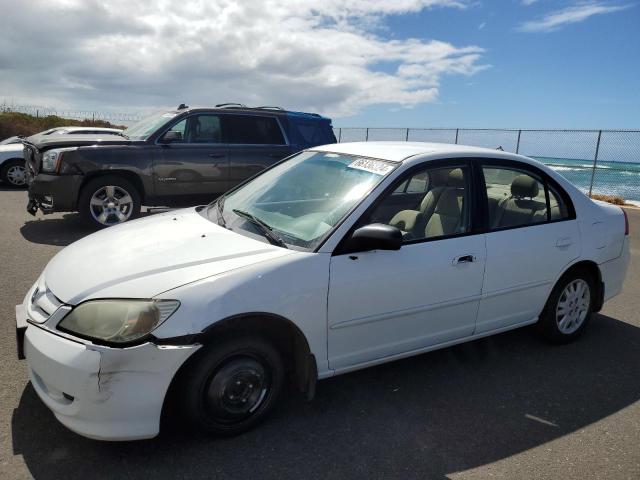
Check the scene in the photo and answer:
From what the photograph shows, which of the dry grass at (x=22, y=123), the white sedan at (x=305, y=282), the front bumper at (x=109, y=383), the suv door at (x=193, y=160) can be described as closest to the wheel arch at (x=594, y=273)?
the white sedan at (x=305, y=282)

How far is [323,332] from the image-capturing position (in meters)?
2.98

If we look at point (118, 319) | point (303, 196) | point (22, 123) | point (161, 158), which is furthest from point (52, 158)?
point (22, 123)

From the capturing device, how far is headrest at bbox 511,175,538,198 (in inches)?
162

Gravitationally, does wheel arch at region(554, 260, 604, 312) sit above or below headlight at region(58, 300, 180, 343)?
below

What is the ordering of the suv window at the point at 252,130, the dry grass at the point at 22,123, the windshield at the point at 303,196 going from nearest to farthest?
the windshield at the point at 303,196 < the suv window at the point at 252,130 < the dry grass at the point at 22,123

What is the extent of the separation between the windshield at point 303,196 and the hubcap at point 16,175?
1071 cm

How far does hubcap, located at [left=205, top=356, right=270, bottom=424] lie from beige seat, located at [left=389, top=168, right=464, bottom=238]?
1.38m

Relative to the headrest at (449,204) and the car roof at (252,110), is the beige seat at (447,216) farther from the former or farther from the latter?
the car roof at (252,110)

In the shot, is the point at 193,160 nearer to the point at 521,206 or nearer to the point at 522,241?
the point at 521,206

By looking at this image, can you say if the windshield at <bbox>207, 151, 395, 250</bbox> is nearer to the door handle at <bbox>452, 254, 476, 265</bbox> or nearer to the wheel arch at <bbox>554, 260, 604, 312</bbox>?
the door handle at <bbox>452, 254, 476, 265</bbox>

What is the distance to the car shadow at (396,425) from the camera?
2.66m

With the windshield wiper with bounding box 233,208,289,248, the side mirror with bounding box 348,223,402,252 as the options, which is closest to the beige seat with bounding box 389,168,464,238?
the side mirror with bounding box 348,223,402,252

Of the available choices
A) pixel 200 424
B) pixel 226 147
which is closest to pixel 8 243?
pixel 226 147

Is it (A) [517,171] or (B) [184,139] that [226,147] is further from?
(A) [517,171]
